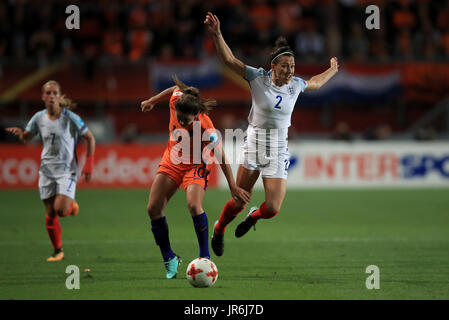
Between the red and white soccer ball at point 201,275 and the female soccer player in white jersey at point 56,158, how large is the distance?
2565mm

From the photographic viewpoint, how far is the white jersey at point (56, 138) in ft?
27.7

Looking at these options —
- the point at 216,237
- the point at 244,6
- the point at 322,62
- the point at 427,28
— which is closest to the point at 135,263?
the point at 216,237

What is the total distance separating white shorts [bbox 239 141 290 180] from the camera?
303 inches

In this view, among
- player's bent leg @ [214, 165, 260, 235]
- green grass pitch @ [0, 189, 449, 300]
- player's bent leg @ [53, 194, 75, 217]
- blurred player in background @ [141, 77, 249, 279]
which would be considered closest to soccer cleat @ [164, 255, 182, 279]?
blurred player in background @ [141, 77, 249, 279]

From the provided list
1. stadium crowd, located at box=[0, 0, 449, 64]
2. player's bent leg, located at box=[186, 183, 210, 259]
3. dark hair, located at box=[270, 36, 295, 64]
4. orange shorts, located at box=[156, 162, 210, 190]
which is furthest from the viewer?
stadium crowd, located at box=[0, 0, 449, 64]

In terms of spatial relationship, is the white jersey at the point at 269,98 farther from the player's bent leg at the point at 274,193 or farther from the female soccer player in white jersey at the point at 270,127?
the player's bent leg at the point at 274,193

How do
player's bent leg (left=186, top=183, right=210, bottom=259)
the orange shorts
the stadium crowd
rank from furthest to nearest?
the stadium crowd
the orange shorts
player's bent leg (left=186, top=183, right=210, bottom=259)

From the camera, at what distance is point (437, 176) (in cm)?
1883

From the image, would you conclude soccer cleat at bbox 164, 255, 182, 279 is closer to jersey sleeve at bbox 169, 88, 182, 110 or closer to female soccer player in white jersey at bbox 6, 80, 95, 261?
jersey sleeve at bbox 169, 88, 182, 110

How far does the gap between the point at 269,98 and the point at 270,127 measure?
1.19 ft

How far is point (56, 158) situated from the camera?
27.8ft

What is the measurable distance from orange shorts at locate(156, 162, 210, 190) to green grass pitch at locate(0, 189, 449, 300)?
1.02 metres

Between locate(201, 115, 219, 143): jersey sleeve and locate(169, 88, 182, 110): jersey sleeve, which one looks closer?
locate(201, 115, 219, 143): jersey sleeve

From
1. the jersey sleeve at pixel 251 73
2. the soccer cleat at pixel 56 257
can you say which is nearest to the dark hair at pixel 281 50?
the jersey sleeve at pixel 251 73
